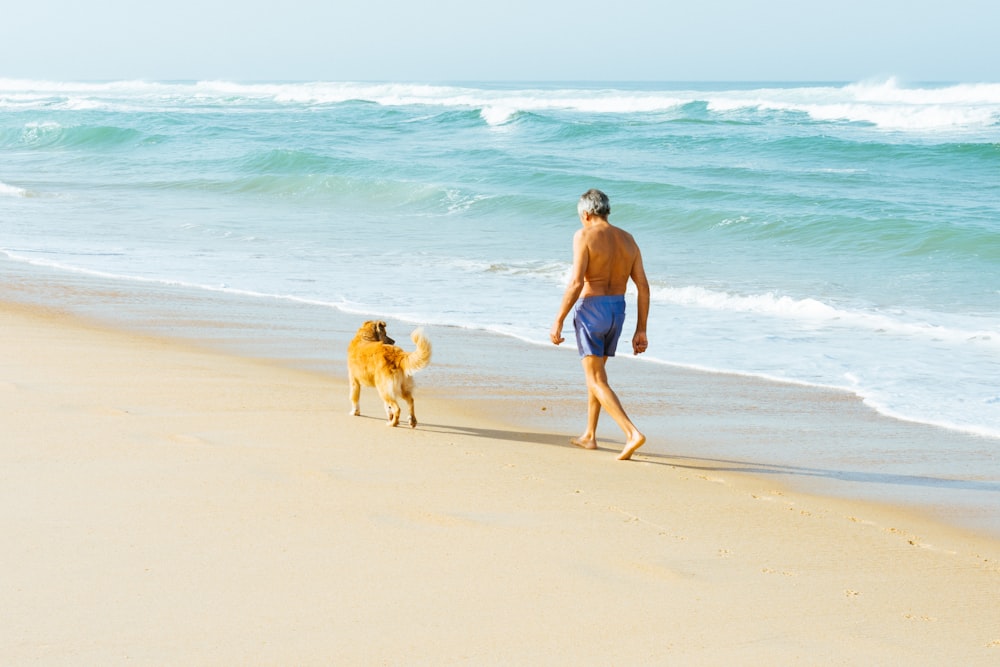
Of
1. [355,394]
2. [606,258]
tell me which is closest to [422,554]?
[606,258]

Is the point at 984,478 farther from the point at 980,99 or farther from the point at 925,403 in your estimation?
the point at 980,99

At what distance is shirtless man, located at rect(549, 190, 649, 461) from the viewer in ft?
18.5

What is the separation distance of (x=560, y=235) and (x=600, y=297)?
11.7 meters

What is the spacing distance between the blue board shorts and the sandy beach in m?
0.59

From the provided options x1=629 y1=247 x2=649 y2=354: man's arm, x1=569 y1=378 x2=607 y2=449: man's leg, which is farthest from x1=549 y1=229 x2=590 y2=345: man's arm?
x1=569 y1=378 x2=607 y2=449: man's leg

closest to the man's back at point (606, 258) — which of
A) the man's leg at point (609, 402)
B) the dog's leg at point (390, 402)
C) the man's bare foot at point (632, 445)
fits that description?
the man's leg at point (609, 402)

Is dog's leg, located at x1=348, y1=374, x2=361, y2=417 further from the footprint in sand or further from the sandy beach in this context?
the footprint in sand

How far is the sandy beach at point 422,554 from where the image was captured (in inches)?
124

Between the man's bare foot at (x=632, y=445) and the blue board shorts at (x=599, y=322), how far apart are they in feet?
1.67

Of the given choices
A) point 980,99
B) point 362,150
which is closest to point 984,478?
point 362,150

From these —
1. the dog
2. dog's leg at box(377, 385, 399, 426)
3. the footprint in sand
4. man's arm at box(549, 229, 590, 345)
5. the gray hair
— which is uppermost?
the gray hair

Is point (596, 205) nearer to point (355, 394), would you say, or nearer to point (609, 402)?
point (609, 402)

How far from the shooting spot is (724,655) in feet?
10.4

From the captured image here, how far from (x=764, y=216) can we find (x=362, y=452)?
47.1ft
